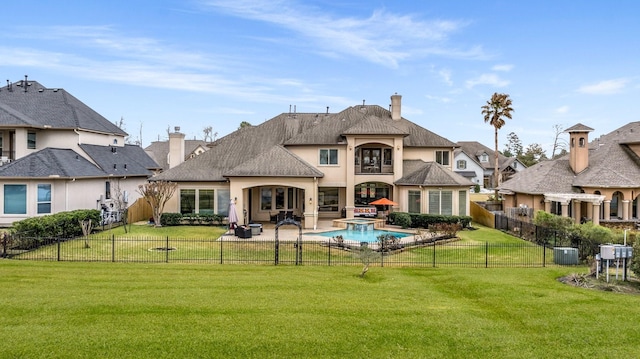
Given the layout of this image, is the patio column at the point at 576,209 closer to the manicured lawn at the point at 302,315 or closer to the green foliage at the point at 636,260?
the green foliage at the point at 636,260

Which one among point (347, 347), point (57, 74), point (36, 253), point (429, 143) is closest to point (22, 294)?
point (36, 253)

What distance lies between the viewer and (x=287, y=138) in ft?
113

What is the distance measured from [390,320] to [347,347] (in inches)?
71.3

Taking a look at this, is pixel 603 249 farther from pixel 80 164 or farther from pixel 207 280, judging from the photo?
pixel 80 164

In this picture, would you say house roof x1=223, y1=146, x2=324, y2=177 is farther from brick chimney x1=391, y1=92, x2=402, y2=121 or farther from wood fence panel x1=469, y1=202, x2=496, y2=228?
wood fence panel x1=469, y1=202, x2=496, y2=228

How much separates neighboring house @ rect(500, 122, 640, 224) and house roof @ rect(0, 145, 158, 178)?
1209 inches

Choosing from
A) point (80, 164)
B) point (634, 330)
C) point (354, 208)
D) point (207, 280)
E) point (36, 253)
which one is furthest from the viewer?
point (354, 208)

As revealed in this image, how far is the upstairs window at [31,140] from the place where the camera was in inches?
1130

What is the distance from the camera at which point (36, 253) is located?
17.3m

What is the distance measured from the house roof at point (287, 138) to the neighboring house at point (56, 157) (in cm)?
451

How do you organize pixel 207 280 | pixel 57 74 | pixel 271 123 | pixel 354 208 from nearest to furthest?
1. pixel 207 280
2. pixel 354 208
3. pixel 271 123
4. pixel 57 74

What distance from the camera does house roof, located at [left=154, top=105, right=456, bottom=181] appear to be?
1145 inches

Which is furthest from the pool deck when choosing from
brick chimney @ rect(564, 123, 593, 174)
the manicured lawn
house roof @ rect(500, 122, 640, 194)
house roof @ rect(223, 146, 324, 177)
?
brick chimney @ rect(564, 123, 593, 174)

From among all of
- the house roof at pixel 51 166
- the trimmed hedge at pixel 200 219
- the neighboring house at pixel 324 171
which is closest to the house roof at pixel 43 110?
the house roof at pixel 51 166
